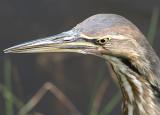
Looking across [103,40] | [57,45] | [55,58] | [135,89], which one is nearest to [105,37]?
[103,40]

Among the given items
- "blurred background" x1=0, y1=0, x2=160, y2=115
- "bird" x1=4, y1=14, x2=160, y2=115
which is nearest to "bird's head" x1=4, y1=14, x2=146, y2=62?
"bird" x1=4, y1=14, x2=160, y2=115

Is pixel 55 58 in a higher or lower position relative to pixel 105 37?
lower

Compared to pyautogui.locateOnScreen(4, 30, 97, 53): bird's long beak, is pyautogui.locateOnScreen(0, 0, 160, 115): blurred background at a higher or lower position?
lower

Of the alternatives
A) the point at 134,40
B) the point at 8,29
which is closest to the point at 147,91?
the point at 134,40

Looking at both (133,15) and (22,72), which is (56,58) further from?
(133,15)

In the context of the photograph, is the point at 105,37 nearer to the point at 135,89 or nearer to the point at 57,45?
the point at 57,45

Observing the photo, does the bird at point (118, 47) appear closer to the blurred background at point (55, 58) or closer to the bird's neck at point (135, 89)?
the bird's neck at point (135, 89)

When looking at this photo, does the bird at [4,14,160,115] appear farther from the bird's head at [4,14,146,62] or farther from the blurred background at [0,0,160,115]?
the blurred background at [0,0,160,115]

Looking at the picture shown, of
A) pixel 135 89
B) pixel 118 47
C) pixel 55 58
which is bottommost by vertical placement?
pixel 55 58
